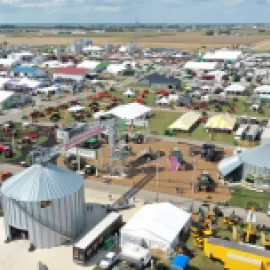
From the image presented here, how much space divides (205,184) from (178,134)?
18.0m

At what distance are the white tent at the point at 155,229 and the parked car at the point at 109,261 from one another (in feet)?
5.55

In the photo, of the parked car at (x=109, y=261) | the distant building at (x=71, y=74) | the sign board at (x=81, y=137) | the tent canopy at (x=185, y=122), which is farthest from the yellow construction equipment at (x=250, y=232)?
the distant building at (x=71, y=74)

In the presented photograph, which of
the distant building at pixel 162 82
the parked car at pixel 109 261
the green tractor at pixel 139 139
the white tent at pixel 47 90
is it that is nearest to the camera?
the parked car at pixel 109 261

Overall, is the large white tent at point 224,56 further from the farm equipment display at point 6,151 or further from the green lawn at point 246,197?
the green lawn at point 246,197

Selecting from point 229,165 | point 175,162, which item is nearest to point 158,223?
point 175,162

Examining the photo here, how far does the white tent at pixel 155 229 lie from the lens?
2561 centimetres

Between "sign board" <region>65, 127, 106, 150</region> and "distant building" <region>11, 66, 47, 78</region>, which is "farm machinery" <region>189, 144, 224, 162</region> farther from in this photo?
"distant building" <region>11, 66, 47, 78</region>

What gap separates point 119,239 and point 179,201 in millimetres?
8316

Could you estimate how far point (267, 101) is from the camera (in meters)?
72.1

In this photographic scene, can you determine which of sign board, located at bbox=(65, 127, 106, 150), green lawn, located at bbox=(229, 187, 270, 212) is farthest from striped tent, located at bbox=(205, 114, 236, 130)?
sign board, located at bbox=(65, 127, 106, 150)

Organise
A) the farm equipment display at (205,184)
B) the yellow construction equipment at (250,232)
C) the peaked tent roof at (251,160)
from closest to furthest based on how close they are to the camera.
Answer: the yellow construction equipment at (250,232) → the farm equipment display at (205,184) → the peaked tent roof at (251,160)

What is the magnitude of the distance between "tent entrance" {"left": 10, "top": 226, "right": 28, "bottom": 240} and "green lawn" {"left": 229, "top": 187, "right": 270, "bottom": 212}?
1780 centimetres

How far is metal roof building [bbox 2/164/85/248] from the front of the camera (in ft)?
85.4

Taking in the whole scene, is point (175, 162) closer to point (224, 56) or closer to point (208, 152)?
point (208, 152)
